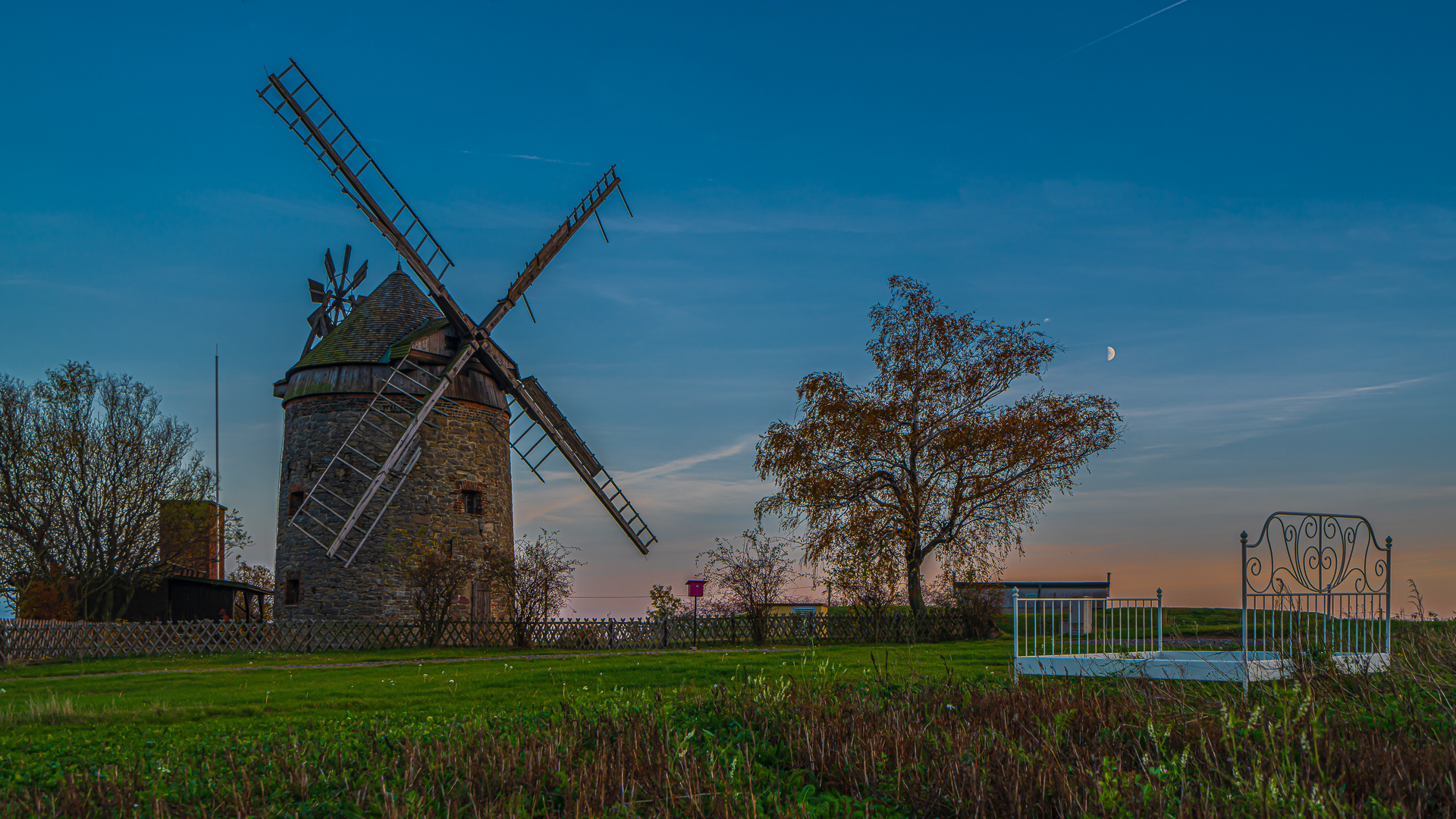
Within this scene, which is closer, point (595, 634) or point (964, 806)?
point (964, 806)

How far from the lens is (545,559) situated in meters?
24.5

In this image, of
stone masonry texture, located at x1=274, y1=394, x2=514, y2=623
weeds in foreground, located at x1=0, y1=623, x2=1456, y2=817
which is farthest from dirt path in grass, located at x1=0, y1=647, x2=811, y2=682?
weeds in foreground, located at x1=0, y1=623, x2=1456, y2=817

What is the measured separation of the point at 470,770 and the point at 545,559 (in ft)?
62.8

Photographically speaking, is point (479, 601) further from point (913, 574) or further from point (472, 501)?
point (913, 574)

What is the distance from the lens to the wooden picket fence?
76.6ft

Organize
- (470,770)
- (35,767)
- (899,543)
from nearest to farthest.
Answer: (470,770) < (35,767) < (899,543)

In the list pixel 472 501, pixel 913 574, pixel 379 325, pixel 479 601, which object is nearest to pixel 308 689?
pixel 479 601

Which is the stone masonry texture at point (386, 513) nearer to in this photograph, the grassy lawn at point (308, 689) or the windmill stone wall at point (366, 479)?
the windmill stone wall at point (366, 479)

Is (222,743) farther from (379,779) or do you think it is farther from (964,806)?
(964,806)

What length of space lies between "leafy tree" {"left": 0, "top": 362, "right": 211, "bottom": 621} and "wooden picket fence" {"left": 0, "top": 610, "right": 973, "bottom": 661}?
804 cm

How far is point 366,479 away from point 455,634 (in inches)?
184

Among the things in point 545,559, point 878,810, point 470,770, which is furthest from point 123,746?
point 545,559

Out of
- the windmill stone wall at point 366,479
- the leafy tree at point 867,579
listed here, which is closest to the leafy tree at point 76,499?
the windmill stone wall at point 366,479

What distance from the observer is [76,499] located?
3092 centimetres
